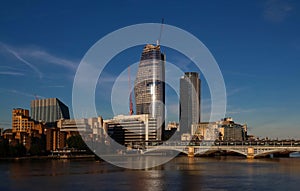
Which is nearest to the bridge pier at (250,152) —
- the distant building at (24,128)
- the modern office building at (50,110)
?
the distant building at (24,128)

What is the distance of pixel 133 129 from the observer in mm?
105375

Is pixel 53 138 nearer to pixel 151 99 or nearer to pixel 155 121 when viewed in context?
pixel 155 121

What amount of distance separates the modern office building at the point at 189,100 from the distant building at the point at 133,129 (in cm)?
3756

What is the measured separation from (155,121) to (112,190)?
3377 inches

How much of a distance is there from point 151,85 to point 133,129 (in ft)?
83.6

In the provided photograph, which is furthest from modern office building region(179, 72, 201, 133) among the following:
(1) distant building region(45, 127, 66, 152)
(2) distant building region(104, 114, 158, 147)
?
(1) distant building region(45, 127, 66, 152)

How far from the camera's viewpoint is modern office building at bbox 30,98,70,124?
510ft

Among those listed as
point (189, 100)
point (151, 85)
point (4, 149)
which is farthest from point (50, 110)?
point (4, 149)

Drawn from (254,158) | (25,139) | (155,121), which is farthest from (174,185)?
(155,121)

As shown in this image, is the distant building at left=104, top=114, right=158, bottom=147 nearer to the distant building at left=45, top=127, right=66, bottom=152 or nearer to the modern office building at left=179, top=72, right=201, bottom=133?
the distant building at left=45, top=127, right=66, bottom=152

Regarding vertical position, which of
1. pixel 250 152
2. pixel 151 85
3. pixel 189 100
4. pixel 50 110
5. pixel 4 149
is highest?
pixel 151 85

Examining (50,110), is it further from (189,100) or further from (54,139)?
(54,139)

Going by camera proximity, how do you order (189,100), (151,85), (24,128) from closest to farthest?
(24,128), (151,85), (189,100)

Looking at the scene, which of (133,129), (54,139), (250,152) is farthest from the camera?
(133,129)
